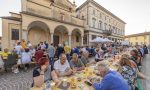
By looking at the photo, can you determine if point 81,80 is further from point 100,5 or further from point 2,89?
point 100,5

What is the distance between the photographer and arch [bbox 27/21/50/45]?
17.7 m

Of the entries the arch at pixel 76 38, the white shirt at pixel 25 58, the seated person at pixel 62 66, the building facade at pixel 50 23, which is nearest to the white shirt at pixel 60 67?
the seated person at pixel 62 66

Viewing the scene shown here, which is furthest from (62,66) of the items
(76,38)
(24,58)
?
(76,38)

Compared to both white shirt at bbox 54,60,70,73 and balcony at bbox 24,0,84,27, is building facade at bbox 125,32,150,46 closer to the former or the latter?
balcony at bbox 24,0,84,27

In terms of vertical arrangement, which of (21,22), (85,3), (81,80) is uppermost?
(85,3)

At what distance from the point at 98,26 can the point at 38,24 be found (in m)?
18.1

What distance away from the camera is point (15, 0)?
18.2 m

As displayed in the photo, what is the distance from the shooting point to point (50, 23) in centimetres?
1831

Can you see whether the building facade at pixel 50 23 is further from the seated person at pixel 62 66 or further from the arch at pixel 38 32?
the seated person at pixel 62 66

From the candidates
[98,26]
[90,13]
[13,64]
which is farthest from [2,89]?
[98,26]

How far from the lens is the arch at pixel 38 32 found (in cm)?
1771

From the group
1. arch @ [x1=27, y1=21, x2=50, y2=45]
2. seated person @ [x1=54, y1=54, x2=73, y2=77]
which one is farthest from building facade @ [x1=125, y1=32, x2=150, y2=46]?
seated person @ [x1=54, y1=54, x2=73, y2=77]

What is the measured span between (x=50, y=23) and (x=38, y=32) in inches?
76.8

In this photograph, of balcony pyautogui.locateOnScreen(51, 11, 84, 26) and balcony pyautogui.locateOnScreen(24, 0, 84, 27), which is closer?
balcony pyautogui.locateOnScreen(24, 0, 84, 27)
